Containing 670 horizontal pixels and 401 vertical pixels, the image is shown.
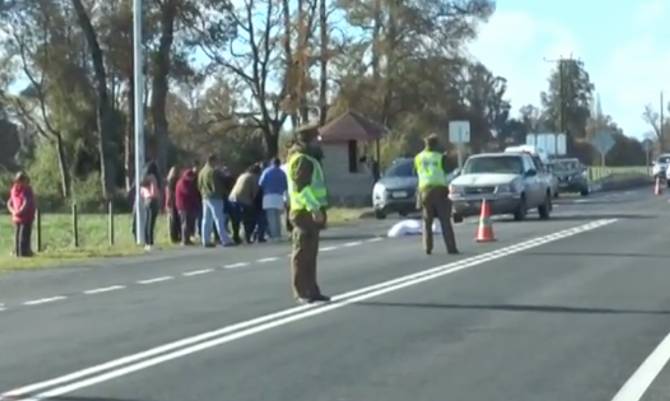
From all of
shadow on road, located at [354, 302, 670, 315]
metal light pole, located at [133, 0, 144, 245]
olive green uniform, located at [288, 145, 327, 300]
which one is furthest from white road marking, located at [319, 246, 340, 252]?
shadow on road, located at [354, 302, 670, 315]

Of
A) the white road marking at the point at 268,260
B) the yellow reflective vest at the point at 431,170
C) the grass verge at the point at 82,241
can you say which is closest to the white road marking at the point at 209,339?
the yellow reflective vest at the point at 431,170

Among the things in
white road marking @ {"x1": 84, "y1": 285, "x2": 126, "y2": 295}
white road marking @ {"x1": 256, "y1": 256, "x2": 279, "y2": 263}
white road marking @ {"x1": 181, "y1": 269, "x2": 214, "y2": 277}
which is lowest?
white road marking @ {"x1": 84, "y1": 285, "x2": 126, "y2": 295}

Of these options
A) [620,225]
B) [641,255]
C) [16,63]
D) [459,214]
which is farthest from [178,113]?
[641,255]

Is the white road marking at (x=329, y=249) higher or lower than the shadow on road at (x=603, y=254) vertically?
lower

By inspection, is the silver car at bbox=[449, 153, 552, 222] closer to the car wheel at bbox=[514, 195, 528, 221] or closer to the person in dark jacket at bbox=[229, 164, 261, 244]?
the car wheel at bbox=[514, 195, 528, 221]

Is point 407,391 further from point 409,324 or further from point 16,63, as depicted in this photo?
point 16,63

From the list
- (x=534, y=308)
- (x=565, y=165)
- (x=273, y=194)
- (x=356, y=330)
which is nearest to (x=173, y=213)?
(x=273, y=194)

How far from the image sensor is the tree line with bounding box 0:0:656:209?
64.0m

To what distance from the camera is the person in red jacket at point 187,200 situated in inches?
1312

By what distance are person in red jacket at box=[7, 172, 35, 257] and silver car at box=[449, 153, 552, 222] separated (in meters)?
11.0

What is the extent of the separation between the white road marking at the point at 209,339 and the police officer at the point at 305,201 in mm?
506

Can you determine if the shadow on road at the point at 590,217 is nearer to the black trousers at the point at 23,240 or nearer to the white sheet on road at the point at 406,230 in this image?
the white sheet on road at the point at 406,230

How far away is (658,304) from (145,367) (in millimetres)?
6727

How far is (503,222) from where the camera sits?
3919cm
